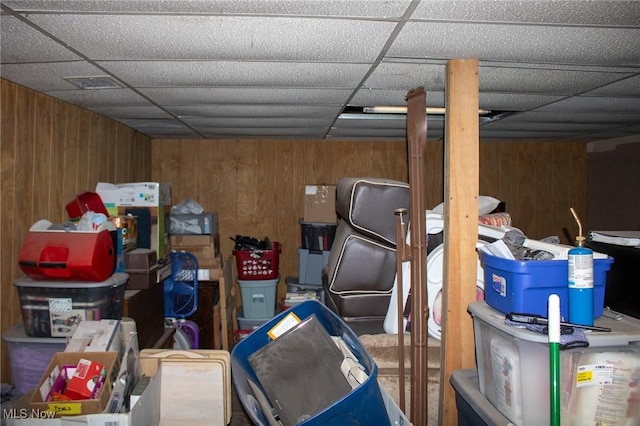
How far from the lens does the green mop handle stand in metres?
1.30

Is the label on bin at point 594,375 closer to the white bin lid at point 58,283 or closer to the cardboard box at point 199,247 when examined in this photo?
the white bin lid at point 58,283

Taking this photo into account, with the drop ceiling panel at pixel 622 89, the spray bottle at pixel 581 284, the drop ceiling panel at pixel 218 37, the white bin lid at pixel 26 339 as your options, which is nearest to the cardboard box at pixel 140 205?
the white bin lid at pixel 26 339

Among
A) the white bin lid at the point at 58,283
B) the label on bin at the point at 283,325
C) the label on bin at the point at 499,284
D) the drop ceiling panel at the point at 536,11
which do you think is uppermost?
the drop ceiling panel at the point at 536,11

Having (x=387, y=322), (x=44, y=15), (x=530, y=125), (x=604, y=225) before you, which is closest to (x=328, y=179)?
(x=530, y=125)

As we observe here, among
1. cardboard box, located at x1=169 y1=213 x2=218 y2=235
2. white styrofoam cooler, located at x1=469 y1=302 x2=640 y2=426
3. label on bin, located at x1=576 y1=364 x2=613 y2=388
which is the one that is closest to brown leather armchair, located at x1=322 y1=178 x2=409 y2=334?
white styrofoam cooler, located at x1=469 y1=302 x2=640 y2=426

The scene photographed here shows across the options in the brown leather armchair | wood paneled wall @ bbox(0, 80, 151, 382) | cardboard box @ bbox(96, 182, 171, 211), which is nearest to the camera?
wood paneled wall @ bbox(0, 80, 151, 382)

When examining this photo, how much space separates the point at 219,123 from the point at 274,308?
1945 mm

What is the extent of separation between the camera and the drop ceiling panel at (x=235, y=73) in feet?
7.20

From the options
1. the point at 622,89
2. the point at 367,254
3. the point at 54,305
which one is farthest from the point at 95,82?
the point at 622,89

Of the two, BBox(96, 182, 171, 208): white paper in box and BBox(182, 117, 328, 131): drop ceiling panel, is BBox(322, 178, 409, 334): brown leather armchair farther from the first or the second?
BBox(96, 182, 171, 208): white paper in box

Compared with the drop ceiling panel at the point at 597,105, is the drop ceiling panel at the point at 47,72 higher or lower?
lower

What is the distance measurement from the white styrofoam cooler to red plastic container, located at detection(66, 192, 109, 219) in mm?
2674

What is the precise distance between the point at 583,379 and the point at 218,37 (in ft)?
6.25

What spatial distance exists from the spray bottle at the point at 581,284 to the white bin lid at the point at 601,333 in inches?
3.3
